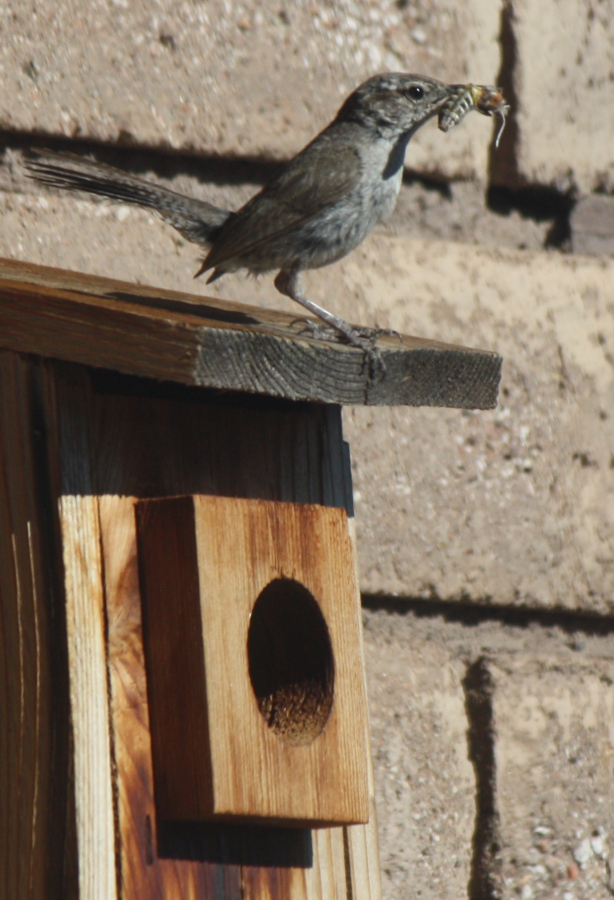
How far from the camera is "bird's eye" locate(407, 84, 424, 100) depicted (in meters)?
2.45

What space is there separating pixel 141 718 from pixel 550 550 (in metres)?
1.06

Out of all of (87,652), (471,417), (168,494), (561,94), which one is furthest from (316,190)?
(87,652)

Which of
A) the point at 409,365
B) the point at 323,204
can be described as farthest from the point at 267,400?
the point at 323,204

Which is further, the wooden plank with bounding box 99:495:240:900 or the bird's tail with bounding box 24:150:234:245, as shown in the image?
the bird's tail with bounding box 24:150:234:245

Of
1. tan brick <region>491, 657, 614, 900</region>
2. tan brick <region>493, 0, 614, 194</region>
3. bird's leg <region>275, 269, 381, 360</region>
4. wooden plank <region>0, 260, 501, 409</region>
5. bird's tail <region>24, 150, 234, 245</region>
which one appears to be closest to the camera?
wooden plank <region>0, 260, 501, 409</region>

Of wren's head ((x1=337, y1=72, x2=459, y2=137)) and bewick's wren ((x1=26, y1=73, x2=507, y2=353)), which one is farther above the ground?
wren's head ((x1=337, y1=72, x2=459, y2=137))

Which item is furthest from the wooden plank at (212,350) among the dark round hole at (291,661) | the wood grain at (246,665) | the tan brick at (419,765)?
the tan brick at (419,765)

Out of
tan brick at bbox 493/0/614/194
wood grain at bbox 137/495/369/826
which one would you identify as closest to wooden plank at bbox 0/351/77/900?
wood grain at bbox 137/495/369/826

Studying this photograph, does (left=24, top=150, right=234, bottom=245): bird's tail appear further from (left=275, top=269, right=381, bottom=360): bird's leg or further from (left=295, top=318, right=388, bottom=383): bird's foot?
(left=295, top=318, right=388, bottom=383): bird's foot

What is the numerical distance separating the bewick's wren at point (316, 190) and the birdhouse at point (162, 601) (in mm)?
385

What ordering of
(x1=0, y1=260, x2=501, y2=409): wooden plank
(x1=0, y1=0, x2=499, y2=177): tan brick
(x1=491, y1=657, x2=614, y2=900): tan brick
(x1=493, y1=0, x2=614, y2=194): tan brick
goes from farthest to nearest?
(x1=493, y1=0, x2=614, y2=194): tan brick < (x1=491, y1=657, x2=614, y2=900): tan brick < (x1=0, y1=0, x2=499, y2=177): tan brick < (x1=0, y1=260, x2=501, y2=409): wooden plank

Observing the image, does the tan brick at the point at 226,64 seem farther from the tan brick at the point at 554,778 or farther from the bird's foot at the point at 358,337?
the tan brick at the point at 554,778

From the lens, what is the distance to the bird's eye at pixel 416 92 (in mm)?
2447

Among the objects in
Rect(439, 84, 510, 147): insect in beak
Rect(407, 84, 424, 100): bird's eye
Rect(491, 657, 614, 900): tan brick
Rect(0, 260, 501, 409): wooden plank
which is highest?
Rect(407, 84, 424, 100): bird's eye
